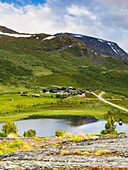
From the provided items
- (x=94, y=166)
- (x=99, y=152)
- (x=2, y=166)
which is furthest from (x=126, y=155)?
(x=2, y=166)

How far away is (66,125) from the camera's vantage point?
73.5m

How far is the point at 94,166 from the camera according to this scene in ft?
37.7

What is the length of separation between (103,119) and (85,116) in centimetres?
1024

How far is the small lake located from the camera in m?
65.7

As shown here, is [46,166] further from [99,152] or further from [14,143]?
[14,143]

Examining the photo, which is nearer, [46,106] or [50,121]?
[50,121]

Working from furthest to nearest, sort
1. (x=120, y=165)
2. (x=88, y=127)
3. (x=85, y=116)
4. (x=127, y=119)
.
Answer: (x=85, y=116) → (x=127, y=119) → (x=88, y=127) → (x=120, y=165)

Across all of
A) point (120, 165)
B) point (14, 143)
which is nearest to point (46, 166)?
point (120, 165)

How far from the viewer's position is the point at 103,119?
8456cm

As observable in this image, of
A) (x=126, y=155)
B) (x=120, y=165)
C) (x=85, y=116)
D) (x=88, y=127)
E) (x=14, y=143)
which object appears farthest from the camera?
(x=85, y=116)

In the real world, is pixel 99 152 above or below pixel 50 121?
above

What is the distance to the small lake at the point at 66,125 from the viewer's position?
65688mm

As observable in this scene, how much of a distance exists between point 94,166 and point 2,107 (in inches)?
3959

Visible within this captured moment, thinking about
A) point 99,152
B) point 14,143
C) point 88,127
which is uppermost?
point 99,152
